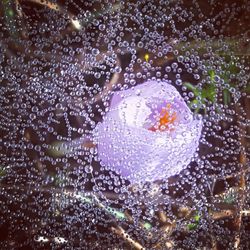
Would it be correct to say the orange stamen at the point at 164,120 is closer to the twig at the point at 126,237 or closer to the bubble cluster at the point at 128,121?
the bubble cluster at the point at 128,121

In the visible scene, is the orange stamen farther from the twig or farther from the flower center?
the twig

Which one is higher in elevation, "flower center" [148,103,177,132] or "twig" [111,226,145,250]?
"flower center" [148,103,177,132]

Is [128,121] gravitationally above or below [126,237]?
above

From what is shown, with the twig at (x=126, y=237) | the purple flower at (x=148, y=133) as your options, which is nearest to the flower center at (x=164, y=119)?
the purple flower at (x=148, y=133)

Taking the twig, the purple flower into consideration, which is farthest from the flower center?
the twig

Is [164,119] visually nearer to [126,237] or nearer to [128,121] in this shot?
[128,121]

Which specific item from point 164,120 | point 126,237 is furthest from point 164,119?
point 126,237

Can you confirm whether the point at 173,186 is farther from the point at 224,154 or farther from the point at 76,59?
the point at 76,59

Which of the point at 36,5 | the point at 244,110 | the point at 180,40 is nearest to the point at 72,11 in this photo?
the point at 36,5
